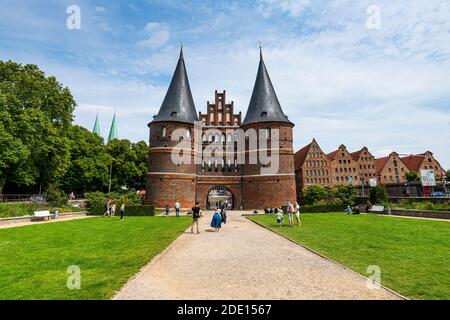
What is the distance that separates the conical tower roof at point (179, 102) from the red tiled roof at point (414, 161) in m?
55.8

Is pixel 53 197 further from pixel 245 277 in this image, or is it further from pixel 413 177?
pixel 413 177

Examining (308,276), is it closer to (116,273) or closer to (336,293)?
(336,293)

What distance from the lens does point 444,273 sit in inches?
249

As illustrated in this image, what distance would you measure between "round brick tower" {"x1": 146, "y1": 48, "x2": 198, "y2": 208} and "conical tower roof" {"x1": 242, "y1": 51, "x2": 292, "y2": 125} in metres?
8.43

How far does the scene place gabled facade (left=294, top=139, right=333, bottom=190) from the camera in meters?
57.3

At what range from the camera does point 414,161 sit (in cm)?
6519

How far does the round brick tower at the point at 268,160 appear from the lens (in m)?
35.1

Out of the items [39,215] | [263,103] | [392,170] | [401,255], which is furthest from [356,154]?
[39,215]

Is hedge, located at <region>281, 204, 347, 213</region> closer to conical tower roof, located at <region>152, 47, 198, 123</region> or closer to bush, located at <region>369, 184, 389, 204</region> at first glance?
bush, located at <region>369, 184, 389, 204</region>

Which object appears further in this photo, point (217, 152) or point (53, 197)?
point (217, 152)

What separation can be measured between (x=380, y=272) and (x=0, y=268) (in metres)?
9.55

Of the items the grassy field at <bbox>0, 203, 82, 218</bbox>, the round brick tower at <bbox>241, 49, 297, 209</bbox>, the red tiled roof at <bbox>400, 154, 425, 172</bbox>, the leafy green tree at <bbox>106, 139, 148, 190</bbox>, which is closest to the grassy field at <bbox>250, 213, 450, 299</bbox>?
the grassy field at <bbox>0, 203, 82, 218</bbox>

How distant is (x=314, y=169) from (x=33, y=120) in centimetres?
4981

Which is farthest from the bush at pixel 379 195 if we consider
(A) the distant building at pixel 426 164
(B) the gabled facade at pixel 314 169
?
(A) the distant building at pixel 426 164
